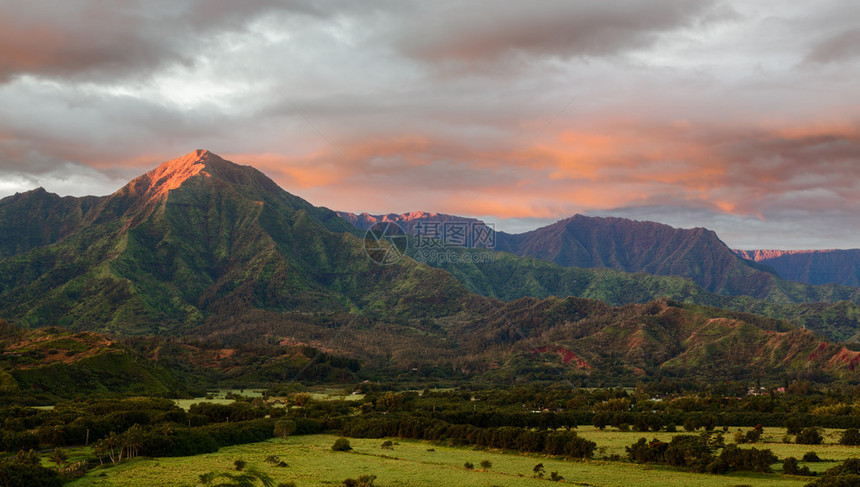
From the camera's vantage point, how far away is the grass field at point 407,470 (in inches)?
2987

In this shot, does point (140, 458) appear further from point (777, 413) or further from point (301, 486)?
point (777, 413)

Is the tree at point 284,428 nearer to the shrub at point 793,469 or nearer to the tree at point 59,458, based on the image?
the tree at point 59,458

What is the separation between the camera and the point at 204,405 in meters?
158

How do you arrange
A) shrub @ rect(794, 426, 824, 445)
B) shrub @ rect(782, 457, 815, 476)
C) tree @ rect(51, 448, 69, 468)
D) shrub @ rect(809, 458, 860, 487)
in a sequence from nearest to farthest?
shrub @ rect(809, 458, 860, 487) < shrub @ rect(782, 457, 815, 476) < tree @ rect(51, 448, 69, 468) < shrub @ rect(794, 426, 824, 445)

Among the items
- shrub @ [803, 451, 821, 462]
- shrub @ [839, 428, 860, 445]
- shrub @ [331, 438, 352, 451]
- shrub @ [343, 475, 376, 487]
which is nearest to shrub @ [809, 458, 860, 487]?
shrub @ [803, 451, 821, 462]

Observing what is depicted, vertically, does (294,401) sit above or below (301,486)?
below

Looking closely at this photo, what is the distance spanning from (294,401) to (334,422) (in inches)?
2216

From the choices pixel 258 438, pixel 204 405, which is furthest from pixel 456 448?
pixel 204 405

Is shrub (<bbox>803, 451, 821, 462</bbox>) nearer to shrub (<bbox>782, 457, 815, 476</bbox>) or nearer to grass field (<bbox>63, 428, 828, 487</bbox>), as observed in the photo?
shrub (<bbox>782, 457, 815, 476</bbox>)

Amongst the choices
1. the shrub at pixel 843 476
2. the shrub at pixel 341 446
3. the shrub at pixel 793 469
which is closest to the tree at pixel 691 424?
the shrub at pixel 793 469

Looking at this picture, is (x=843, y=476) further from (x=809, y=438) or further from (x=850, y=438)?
(x=850, y=438)

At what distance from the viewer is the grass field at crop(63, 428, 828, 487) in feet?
249

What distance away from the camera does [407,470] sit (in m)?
85.9

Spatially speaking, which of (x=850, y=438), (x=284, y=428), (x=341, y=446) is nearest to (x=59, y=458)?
(x=341, y=446)
